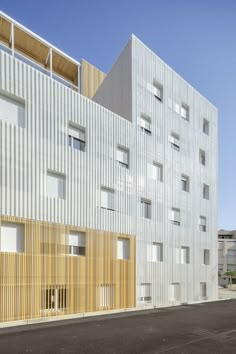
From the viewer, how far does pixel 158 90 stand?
24.4 meters

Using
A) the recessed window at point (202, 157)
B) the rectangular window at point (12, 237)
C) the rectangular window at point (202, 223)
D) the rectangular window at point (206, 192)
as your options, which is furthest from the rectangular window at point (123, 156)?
the rectangular window at point (206, 192)

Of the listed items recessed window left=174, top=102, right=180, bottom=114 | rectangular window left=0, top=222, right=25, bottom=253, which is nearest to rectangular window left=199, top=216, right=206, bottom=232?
recessed window left=174, top=102, right=180, bottom=114

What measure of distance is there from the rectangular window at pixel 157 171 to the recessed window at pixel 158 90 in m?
4.88

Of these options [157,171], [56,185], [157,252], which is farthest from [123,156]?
[157,252]

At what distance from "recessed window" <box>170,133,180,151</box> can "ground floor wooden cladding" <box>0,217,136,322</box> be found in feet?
28.5

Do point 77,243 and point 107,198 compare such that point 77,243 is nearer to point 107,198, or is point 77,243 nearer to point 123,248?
point 107,198

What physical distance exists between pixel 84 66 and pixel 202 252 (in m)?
18.4

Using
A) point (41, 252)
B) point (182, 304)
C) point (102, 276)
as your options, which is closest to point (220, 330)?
point (102, 276)

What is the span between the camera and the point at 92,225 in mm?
17969

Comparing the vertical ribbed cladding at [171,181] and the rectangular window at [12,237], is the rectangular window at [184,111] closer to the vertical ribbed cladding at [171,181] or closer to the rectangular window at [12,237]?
the vertical ribbed cladding at [171,181]

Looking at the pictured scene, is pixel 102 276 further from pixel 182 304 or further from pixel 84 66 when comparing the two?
pixel 84 66

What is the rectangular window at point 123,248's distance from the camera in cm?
1971

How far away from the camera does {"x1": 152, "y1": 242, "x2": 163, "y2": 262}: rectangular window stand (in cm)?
2250

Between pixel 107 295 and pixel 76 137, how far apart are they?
874 centimetres
